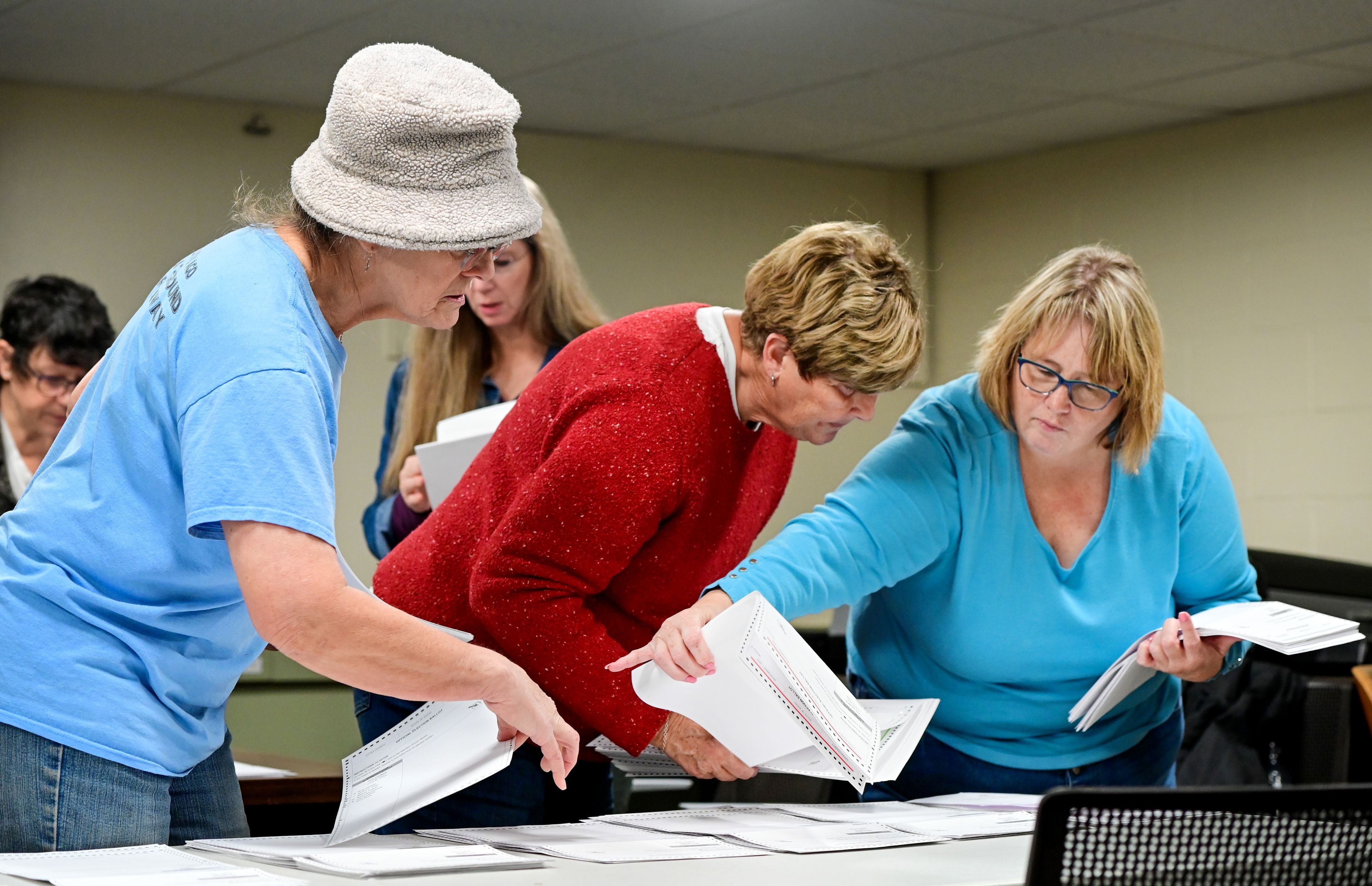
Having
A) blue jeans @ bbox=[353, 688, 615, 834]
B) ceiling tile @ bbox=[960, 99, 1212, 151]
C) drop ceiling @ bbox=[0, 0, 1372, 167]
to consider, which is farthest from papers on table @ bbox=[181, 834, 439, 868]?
ceiling tile @ bbox=[960, 99, 1212, 151]

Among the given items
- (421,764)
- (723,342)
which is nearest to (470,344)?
(723,342)

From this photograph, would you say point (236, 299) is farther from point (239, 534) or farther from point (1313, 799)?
point (1313, 799)

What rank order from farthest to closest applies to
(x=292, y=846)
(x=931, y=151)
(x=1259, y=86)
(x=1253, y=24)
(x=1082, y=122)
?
(x=931, y=151), (x=1082, y=122), (x=1259, y=86), (x=1253, y=24), (x=292, y=846)

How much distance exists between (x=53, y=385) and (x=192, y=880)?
1849 mm

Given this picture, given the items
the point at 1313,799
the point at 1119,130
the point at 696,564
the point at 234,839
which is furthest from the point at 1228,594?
the point at 1119,130

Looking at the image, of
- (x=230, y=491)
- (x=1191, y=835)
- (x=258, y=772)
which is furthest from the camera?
(x=258, y=772)

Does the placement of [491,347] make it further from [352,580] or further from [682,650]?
[352,580]

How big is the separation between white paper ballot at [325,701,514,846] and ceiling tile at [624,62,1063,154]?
331 centimetres

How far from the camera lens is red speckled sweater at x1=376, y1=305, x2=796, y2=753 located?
5.00ft

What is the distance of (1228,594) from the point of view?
72.9 inches

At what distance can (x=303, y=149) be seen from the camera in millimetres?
4727

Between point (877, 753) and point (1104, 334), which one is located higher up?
point (1104, 334)

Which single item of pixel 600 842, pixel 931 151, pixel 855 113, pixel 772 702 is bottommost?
pixel 600 842

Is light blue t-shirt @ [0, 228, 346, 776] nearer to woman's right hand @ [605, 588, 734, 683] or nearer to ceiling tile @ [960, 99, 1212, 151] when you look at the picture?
woman's right hand @ [605, 588, 734, 683]
